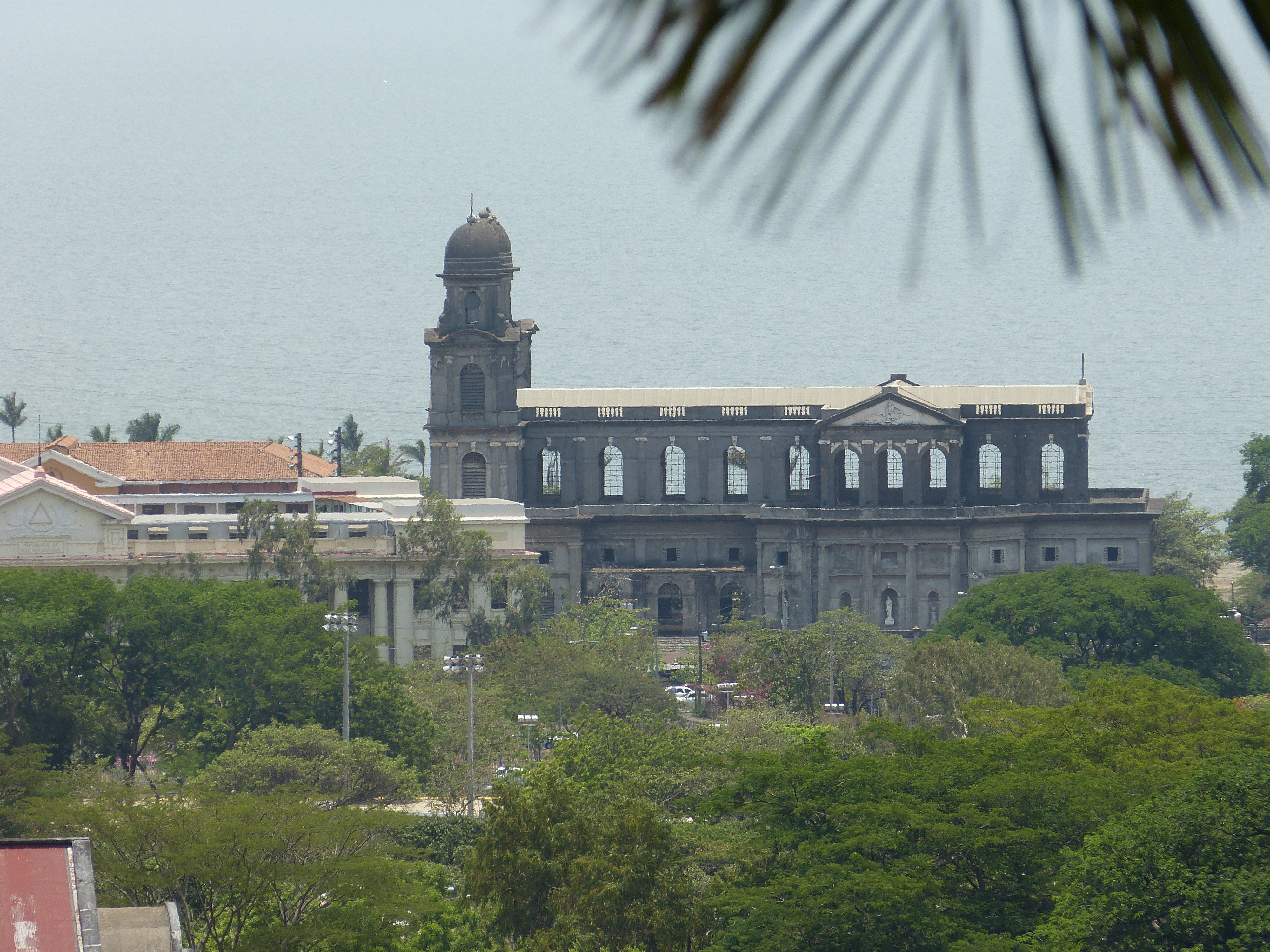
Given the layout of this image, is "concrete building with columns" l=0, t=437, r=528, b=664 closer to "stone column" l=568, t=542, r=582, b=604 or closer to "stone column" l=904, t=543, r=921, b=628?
"stone column" l=568, t=542, r=582, b=604

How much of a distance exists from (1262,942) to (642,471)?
87.0 m

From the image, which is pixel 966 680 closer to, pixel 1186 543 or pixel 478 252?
pixel 478 252

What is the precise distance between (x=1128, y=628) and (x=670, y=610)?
3597 cm

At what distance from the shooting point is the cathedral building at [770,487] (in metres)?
115

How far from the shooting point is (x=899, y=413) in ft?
375

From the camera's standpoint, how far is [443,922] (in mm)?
43188

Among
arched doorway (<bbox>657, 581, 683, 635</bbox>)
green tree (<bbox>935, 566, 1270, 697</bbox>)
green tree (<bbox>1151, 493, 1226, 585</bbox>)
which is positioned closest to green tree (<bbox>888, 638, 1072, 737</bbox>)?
green tree (<bbox>935, 566, 1270, 697</bbox>)

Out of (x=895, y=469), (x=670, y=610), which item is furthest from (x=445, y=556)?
(x=895, y=469)

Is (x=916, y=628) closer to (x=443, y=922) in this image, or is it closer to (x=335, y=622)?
(x=335, y=622)

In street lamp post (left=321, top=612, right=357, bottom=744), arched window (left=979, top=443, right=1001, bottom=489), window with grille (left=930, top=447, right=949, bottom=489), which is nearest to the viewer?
street lamp post (left=321, top=612, right=357, bottom=744)

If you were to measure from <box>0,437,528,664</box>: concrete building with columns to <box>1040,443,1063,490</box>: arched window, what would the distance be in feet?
95.4

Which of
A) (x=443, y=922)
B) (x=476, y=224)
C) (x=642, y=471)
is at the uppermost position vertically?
(x=476, y=224)

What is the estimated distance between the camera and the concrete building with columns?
3656 inches

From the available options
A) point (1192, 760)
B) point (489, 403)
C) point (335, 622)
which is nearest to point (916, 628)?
point (489, 403)
